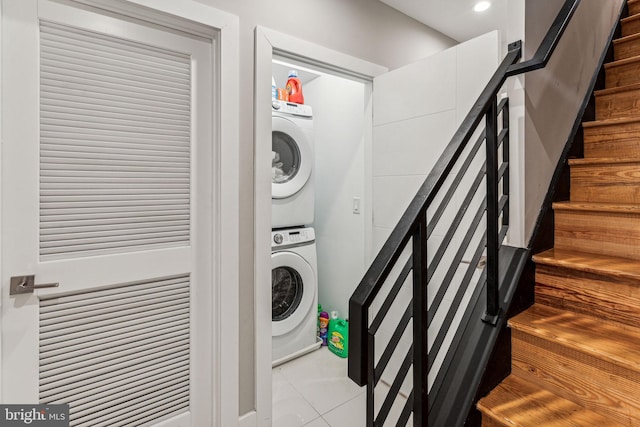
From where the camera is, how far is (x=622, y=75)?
5.50ft

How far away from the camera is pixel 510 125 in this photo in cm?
127

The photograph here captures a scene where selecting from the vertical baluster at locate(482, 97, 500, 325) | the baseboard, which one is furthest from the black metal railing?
the baseboard

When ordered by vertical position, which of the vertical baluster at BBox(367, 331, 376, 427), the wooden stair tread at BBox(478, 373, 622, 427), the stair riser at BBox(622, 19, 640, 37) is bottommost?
the wooden stair tread at BBox(478, 373, 622, 427)

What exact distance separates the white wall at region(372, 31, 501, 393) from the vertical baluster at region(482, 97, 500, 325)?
55cm

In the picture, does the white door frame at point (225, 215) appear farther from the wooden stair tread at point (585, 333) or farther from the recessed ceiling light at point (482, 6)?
the recessed ceiling light at point (482, 6)

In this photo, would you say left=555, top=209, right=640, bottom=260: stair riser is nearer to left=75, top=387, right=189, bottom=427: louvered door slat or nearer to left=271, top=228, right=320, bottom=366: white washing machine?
left=271, top=228, right=320, bottom=366: white washing machine

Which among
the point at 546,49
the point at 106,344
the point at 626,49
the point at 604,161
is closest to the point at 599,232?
the point at 604,161

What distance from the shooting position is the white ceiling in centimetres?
223

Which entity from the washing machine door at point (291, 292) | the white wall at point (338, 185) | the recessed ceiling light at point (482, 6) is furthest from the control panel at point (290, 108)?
the recessed ceiling light at point (482, 6)

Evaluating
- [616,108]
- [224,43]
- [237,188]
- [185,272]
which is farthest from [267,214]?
[616,108]

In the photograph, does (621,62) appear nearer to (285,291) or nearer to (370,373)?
(370,373)

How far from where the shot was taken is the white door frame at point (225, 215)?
1.54 m

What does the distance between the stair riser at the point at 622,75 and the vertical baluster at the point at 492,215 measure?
3.90 ft

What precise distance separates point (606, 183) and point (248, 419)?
80.4 inches
